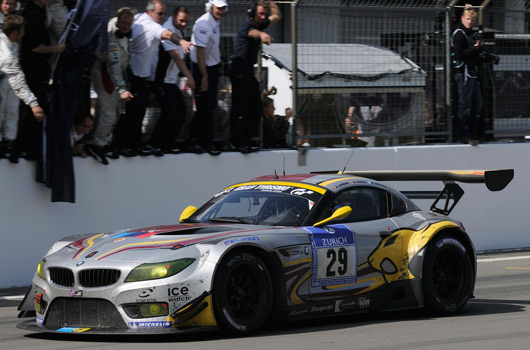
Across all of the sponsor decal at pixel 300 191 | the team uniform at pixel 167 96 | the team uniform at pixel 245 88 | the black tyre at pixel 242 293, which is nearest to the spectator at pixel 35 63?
the team uniform at pixel 167 96

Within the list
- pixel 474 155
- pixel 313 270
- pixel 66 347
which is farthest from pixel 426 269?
pixel 474 155

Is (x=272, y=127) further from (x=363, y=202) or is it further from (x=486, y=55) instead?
(x=363, y=202)

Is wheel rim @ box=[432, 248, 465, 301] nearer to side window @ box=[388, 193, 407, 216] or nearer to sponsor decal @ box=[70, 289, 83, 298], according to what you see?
side window @ box=[388, 193, 407, 216]

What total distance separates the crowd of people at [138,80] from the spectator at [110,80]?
0.01m

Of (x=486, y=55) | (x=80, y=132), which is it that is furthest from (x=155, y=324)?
(x=486, y=55)

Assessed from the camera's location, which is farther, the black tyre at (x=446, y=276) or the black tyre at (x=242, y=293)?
the black tyre at (x=446, y=276)

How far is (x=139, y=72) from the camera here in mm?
12703

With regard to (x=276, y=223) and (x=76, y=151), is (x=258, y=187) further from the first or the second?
(x=76, y=151)

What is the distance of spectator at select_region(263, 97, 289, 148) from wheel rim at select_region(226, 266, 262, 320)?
6.81m

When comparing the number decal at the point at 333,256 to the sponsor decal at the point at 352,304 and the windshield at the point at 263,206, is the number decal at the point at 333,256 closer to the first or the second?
the sponsor decal at the point at 352,304

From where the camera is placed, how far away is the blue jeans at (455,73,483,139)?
1576 centimetres

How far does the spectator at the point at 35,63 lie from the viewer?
11.7 meters

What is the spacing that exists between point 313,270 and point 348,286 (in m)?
0.50

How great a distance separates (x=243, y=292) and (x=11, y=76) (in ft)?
16.4
